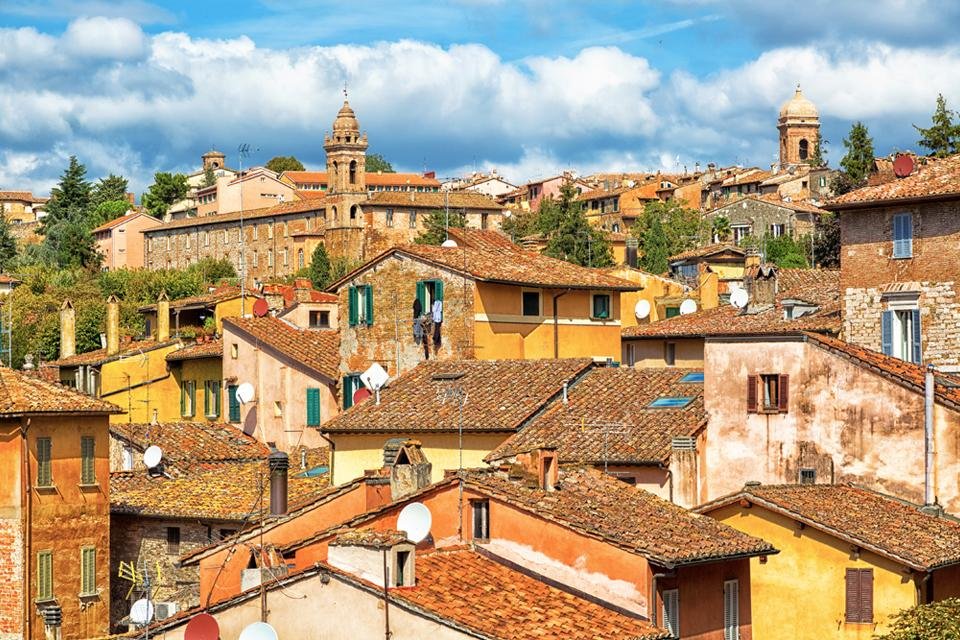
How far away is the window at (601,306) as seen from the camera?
47.0 meters

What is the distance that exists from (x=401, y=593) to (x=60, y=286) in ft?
271

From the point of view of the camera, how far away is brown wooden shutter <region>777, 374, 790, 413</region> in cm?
3278

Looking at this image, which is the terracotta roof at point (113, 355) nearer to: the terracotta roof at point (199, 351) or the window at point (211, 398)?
the terracotta roof at point (199, 351)

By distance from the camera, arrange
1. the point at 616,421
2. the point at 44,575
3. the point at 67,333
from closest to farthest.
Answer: the point at 616,421, the point at 44,575, the point at 67,333

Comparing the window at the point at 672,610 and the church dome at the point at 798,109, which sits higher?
the church dome at the point at 798,109

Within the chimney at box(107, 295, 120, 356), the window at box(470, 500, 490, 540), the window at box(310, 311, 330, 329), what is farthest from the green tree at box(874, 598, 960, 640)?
the chimney at box(107, 295, 120, 356)

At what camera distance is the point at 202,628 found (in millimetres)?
22812

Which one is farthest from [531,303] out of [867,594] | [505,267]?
[867,594]

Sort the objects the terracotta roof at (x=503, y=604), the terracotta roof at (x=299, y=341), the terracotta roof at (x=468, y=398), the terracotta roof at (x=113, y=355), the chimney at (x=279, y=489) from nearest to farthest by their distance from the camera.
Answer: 1. the terracotta roof at (x=503, y=604)
2. the chimney at (x=279, y=489)
3. the terracotta roof at (x=468, y=398)
4. the terracotta roof at (x=299, y=341)
5. the terracotta roof at (x=113, y=355)

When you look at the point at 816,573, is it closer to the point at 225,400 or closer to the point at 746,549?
the point at 746,549

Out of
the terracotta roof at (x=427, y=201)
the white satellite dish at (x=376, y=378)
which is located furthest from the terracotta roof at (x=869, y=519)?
the terracotta roof at (x=427, y=201)

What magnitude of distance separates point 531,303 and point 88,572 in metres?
12.5

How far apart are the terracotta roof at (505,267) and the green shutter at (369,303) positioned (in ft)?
1.72

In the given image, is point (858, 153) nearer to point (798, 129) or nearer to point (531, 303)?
point (531, 303)
